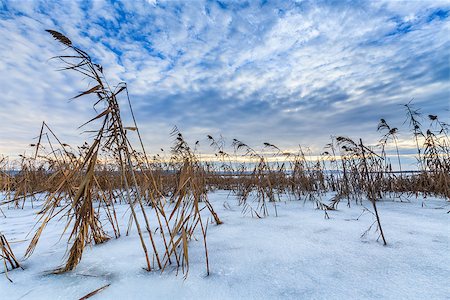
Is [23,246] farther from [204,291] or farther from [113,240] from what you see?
[204,291]

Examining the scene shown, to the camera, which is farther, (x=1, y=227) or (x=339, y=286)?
(x=1, y=227)

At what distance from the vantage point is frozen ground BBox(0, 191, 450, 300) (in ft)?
3.29

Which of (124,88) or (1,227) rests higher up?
(124,88)

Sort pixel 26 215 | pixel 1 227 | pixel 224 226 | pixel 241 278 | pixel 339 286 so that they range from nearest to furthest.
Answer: pixel 339 286 → pixel 241 278 → pixel 224 226 → pixel 1 227 → pixel 26 215

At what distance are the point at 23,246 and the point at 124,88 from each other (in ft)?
5.08

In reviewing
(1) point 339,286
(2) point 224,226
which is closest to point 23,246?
(2) point 224,226

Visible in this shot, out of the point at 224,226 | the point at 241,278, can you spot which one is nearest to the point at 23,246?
the point at 224,226

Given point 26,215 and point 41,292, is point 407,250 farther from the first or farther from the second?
point 26,215

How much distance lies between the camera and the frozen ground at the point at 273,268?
1002 mm

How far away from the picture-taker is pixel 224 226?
2.08 metres

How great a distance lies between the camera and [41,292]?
1071 millimetres

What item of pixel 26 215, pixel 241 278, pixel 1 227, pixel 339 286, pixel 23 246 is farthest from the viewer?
pixel 26 215

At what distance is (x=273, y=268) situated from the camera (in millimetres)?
1199

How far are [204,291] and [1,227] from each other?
2658 mm
